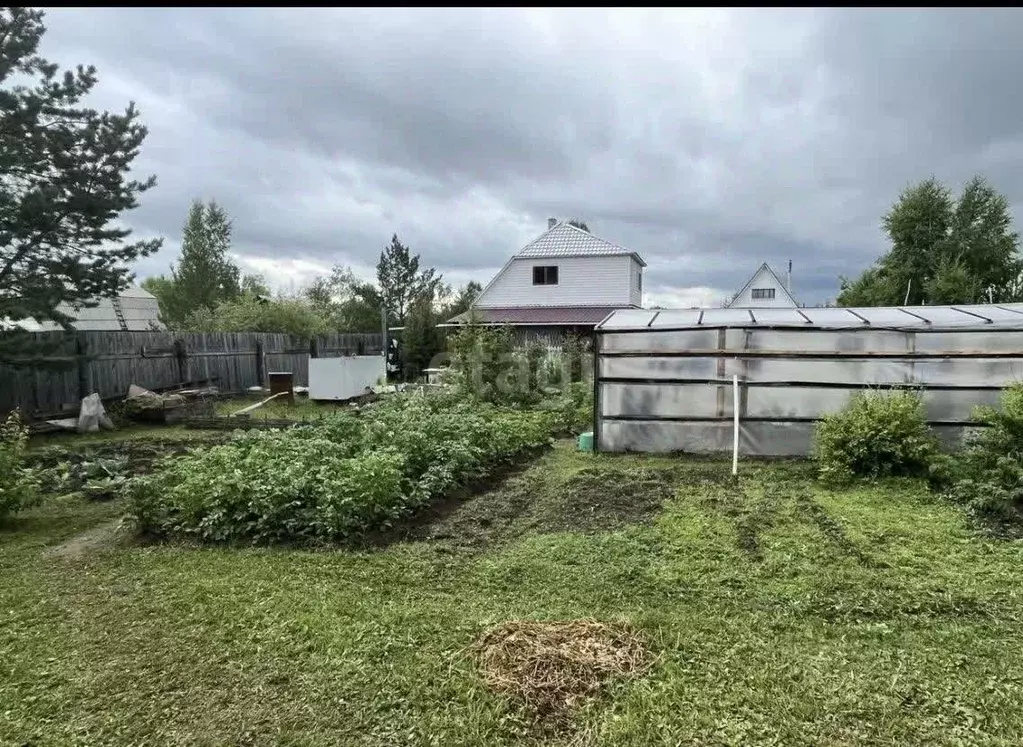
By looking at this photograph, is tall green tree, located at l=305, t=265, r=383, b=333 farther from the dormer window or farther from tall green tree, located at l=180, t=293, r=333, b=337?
the dormer window

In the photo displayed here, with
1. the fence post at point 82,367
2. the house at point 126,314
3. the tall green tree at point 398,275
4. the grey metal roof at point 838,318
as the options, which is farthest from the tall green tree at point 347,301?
the grey metal roof at point 838,318

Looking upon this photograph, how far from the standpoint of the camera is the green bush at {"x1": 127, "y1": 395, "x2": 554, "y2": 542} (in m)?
4.57

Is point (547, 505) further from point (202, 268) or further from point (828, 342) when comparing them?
point (202, 268)

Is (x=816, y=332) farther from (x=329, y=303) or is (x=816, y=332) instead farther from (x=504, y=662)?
(x=329, y=303)

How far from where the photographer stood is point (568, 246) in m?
23.2

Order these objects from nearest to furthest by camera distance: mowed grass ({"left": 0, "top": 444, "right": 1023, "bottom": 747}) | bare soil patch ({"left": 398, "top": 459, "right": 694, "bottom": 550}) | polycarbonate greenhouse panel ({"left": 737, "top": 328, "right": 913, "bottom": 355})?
1. mowed grass ({"left": 0, "top": 444, "right": 1023, "bottom": 747})
2. bare soil patch ({"left": 398, "top": 459, "right": 694, "bottom": 550})
3. polycarbonate greenhouse panel ({"left": 737, "top": 328, "right": 913, "bottom": 355})

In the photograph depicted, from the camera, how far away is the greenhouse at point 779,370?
694cm

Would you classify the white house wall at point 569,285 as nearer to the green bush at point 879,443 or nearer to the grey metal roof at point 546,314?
the grey metal roof at point 546,314

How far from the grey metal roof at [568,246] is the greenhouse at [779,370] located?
14639 mm

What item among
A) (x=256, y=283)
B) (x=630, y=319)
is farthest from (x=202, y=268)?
(x=630, y=319)

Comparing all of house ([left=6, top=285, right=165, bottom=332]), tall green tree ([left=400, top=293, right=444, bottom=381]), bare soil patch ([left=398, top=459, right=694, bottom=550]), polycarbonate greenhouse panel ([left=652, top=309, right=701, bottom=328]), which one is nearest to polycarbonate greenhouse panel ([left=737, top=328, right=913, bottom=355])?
polycarbonate greenhouse panel ([left=652, top=309, right=701, bottom=328])

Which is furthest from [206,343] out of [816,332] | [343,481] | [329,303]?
[329,303]

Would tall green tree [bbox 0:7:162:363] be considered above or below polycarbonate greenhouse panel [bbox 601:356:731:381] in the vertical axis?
above

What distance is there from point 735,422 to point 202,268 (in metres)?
35.3
